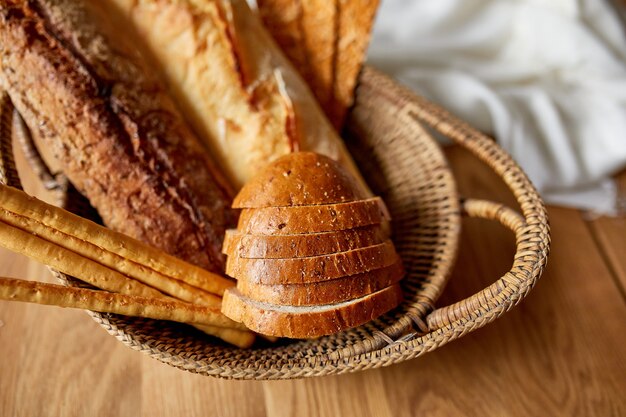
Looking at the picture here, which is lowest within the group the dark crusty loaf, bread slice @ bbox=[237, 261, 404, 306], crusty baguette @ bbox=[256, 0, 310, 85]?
bread slice @ bbox=[237, 261, 404, 306]

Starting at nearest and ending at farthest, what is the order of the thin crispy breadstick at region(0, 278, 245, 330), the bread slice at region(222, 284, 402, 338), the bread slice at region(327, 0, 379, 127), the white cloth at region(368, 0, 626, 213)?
the thin crispy breadstick at region(0, 278, 245, 330)
the bread slice at region(222, 284, 402, 338)
the bread slice at region(327, 0, 379, 127)
the white cloth at region(368, 0, 626, 213)

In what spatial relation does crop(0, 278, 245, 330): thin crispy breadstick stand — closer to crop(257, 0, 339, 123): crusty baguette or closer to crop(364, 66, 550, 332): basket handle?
crop(364, 66, 550, 332): basket handle

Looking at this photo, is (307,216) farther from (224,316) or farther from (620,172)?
(620,172)

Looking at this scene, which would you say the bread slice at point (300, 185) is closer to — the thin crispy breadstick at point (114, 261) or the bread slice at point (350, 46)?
the thin crispy breadstick at point (114, 261)

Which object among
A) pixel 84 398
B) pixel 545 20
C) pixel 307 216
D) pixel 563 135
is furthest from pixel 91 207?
pixel 545 20

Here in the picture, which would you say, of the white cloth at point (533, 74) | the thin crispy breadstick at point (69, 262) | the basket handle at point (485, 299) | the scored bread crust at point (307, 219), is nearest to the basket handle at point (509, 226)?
the basket handle at point (485, 299)

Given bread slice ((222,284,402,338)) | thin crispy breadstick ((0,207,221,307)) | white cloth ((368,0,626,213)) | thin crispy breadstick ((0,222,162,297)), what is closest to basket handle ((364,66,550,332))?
bread slice ((222,284,402,338))

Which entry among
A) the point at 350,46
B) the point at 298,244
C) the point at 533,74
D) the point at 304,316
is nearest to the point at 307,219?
the point at 298,244
